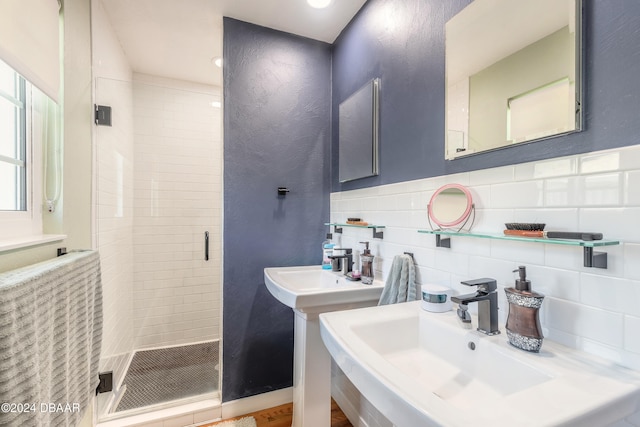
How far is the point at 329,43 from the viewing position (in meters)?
2.13

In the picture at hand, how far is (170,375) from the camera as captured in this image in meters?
2.10

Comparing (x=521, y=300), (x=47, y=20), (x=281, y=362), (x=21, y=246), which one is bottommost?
(x=281, y=362)

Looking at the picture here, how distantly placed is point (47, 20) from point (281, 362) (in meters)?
2.16

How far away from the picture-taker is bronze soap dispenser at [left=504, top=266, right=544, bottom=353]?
0.71m

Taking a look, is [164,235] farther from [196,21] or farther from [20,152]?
[196,21]

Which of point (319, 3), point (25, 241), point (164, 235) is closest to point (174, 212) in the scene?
point (164, 235)

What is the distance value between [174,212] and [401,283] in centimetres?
211

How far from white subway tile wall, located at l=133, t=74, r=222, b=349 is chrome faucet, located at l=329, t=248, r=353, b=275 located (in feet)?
3.80

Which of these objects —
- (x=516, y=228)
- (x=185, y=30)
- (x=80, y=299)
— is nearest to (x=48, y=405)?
(x=80, y=299)

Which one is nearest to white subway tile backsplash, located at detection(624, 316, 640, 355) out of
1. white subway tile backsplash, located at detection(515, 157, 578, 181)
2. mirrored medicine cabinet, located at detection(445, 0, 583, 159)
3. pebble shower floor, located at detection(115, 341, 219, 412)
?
white subway tile backsplash, located at detection(515, 157, 578, 181)

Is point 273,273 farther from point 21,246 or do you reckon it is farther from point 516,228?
point 516,228

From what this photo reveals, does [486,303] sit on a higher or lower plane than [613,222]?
lower

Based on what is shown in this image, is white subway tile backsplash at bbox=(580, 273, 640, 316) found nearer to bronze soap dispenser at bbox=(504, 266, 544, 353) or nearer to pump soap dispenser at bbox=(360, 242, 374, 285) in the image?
bronze soap dispenser at bbox=(504, 266, 544, 353)

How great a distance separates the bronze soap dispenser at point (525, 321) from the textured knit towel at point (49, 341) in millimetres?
1278
